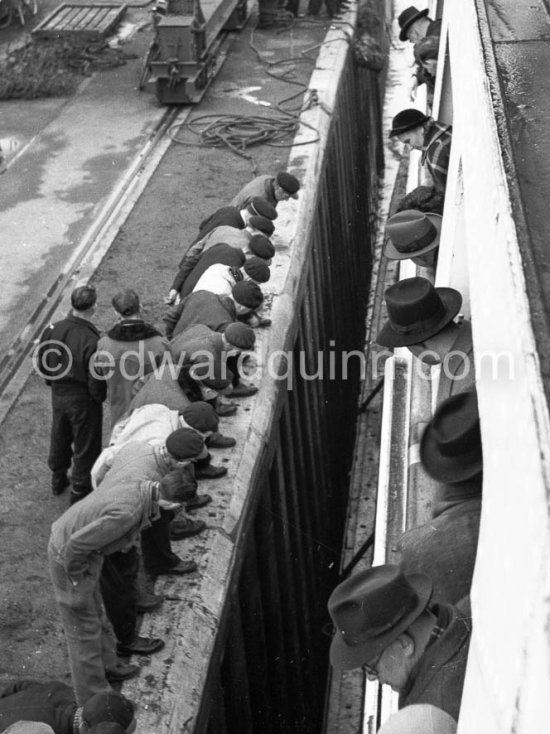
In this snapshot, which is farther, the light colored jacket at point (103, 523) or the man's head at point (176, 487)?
the man's head at point (176, 487)

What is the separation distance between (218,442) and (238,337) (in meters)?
0.65

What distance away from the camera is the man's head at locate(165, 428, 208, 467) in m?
5.12

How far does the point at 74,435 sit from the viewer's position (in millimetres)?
6707

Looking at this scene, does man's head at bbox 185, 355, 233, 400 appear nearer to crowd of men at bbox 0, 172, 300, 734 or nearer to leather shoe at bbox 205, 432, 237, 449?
crowd of men at bbox 0, 172, 300, 734

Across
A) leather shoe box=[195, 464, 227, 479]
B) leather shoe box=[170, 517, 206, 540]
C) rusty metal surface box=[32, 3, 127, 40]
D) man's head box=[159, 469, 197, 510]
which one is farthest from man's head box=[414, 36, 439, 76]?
rusty metal surface box=[32, 3, 127, 40]

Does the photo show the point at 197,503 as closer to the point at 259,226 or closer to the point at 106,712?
the point at 106,712

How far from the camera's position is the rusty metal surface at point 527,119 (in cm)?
251

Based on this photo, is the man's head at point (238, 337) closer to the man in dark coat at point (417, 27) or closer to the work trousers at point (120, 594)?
the work trousers at point (120, 594)

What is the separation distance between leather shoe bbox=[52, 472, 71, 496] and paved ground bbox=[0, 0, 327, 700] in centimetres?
6

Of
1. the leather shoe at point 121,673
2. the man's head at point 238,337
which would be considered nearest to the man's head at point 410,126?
the man's head at point 238,337

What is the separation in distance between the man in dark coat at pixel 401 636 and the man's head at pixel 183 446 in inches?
76.4

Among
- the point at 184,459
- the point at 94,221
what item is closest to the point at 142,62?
the point at 94,221

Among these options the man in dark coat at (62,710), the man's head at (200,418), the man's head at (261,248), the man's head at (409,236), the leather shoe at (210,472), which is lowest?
the leather shoe at (210,472)

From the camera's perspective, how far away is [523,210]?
2918 millimetres
